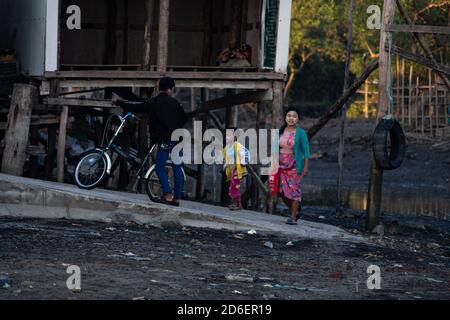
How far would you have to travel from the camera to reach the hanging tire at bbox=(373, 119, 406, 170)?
48.8 feet

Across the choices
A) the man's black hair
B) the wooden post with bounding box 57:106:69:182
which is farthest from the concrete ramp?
the wooden post with bounding box 57:106:69:182

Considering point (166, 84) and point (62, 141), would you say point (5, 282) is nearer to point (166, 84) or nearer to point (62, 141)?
point (166, 84)

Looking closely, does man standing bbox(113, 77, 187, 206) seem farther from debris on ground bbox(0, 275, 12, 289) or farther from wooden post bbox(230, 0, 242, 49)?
debris on ground bbox(0, 275, 12, 289)

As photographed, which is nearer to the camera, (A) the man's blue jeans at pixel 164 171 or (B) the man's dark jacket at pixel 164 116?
(B) the man's dark jacket at pixel 164 116

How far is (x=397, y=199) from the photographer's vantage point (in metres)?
24.3

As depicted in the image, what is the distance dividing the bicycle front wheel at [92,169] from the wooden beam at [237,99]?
336 centimetres

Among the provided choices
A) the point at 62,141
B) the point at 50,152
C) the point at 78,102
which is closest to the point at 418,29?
the point at 78,102

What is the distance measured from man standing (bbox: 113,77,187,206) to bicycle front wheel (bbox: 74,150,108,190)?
96cm

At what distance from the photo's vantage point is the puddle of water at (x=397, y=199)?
2197 cm

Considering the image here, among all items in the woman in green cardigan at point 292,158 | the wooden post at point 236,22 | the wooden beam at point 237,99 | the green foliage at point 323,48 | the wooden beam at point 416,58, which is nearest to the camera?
the woman in green cardigan at point 292,158

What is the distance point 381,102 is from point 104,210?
14.4 feet

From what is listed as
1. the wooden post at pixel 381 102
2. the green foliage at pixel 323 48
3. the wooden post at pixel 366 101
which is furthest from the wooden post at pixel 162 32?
the wooden post at pixel 366 101

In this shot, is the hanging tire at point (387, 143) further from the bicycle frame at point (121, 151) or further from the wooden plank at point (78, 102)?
the wooden plank at point (78, 102)
